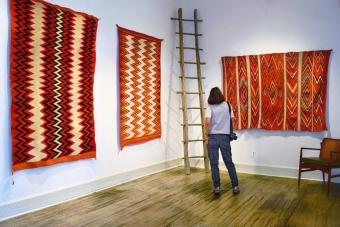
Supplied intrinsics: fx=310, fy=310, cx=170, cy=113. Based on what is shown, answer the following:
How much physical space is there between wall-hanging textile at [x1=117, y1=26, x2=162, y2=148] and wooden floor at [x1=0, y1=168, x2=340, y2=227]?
2.71 ft

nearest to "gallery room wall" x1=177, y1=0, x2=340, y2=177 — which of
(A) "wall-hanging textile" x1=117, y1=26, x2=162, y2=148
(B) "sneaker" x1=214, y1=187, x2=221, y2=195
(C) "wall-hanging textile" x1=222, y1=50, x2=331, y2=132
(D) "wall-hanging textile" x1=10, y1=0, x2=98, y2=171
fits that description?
(C) "wall-hanging textile" x1=222, y1=50, x2=331, y2=132

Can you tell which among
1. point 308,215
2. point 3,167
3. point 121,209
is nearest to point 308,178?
point 308,215

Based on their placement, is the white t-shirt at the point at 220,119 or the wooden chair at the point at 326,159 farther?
the wooden chair at the point at 326,159

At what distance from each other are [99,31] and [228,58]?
7.20 ft

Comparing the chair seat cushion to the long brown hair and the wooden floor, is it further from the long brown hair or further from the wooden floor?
the long brown hair

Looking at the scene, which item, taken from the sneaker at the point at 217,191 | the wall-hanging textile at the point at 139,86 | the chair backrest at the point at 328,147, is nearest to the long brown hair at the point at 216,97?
the sneaker at the point at 217,191

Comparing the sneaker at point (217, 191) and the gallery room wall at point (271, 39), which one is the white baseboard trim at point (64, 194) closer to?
the sneaker at point (217, 191)

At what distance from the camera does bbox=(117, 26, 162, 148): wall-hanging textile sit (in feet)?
14.7

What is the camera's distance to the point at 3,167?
10.2 ft

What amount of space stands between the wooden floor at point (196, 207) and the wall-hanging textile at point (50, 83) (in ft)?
2.08

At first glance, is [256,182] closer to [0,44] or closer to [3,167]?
[3,167]

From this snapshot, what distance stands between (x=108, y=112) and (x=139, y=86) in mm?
723

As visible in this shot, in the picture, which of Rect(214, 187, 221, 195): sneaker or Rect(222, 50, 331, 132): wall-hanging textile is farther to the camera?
Rect(222, 50, 331, 132): wall-hanging textile

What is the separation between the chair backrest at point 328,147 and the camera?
4102mm
